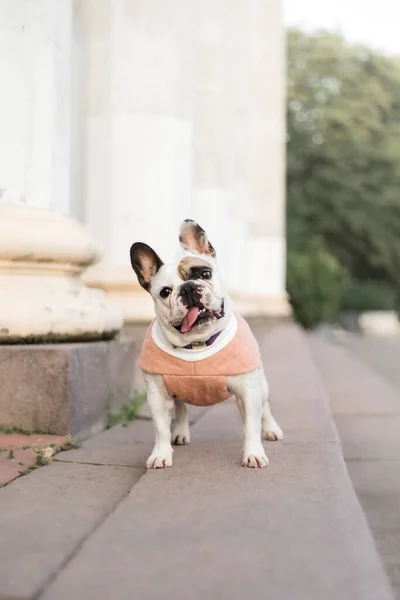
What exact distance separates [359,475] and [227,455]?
681 millimetres

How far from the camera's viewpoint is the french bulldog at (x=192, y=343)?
2.73 meters

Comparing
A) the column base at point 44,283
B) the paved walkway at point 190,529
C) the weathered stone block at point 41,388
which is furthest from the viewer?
the column base at point 44,283

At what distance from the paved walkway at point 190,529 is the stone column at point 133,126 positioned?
3969mm

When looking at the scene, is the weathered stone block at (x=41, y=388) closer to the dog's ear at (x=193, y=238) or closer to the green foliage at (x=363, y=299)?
the dog's ear at (x=193, y=238)

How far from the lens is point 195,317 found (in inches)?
106

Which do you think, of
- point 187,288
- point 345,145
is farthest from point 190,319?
point 345,145

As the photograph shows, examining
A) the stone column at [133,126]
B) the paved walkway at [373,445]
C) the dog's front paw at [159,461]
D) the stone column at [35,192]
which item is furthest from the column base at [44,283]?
the stone column at [133,126]

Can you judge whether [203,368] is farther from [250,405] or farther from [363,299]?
[363,299]

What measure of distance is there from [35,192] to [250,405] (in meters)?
1.77

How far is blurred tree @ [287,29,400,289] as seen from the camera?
113 ft

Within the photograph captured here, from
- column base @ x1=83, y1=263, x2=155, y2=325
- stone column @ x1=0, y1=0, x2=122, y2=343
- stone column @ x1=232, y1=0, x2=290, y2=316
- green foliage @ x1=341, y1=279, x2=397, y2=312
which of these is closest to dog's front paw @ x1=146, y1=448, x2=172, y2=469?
stone column @ x1=0, y1=0, x2=122, y2=343

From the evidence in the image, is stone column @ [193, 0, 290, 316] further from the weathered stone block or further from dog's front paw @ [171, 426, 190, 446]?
dog's front paw @ [171, 426, 190, 446]

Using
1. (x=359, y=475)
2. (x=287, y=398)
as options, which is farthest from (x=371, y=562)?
(x=287, y=398)

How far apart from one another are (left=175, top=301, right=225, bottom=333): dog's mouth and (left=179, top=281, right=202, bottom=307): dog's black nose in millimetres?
30
